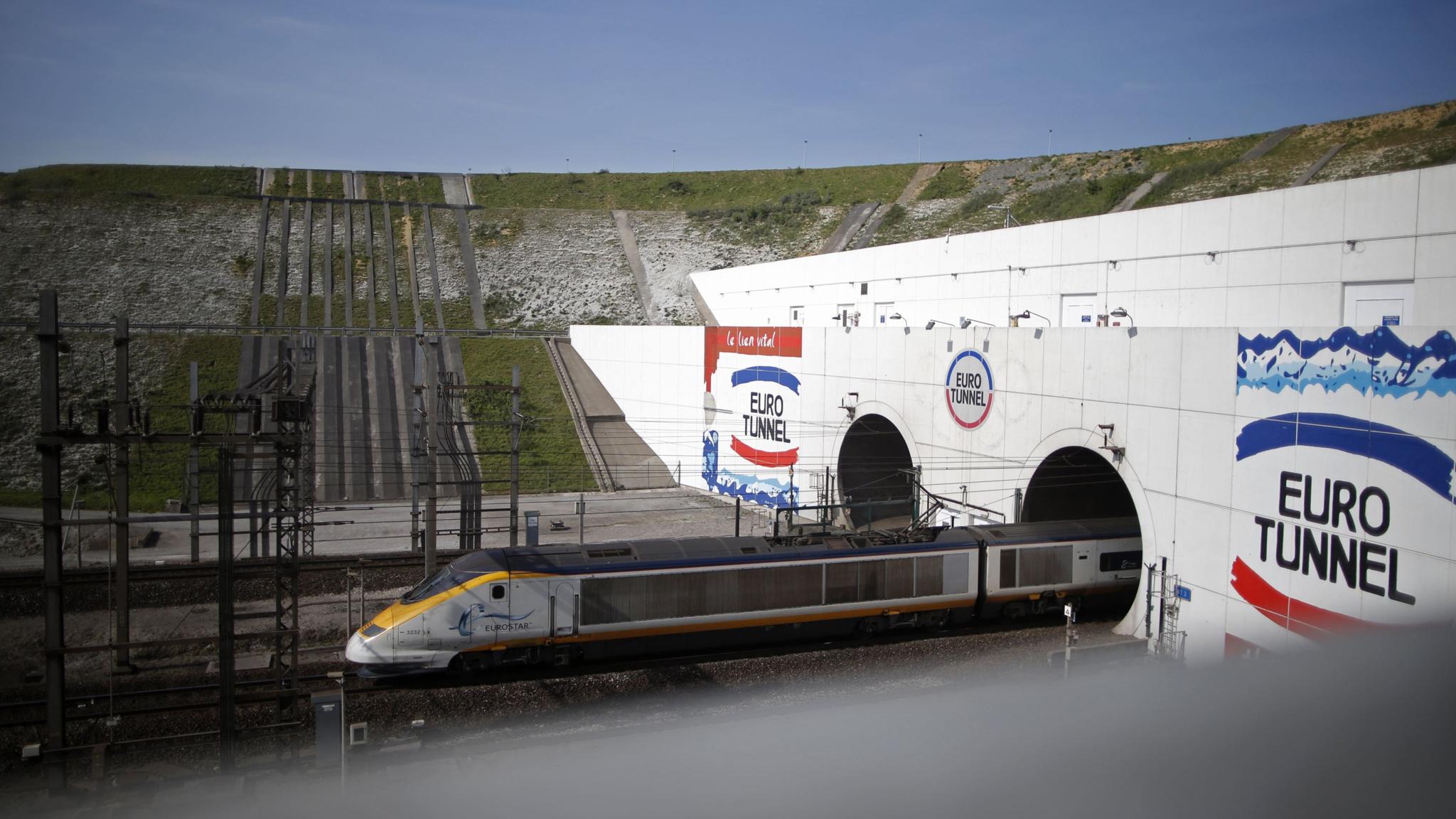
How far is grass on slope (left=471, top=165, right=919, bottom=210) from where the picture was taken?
5675 centimetres

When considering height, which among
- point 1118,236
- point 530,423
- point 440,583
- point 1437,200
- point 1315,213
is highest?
point 1118,236

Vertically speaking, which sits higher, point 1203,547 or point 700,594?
point 1203,547

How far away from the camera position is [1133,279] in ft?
64.4

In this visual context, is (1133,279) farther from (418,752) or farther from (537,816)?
(537,816)

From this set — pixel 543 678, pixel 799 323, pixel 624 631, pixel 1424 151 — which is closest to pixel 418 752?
pixel 543 678

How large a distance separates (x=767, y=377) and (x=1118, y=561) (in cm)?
1207

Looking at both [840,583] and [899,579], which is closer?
[840,583]

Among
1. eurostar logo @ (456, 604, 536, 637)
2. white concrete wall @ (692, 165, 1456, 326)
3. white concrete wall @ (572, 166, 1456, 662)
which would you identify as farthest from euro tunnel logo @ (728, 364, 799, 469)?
eurostar logo @ (456, 604, 536, 637)

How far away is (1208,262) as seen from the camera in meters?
17.8

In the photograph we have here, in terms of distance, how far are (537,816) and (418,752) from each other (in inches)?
408

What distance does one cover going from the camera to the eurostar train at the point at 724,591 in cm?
1302

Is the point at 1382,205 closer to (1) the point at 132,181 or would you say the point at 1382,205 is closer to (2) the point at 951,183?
(2) the point at 951,183

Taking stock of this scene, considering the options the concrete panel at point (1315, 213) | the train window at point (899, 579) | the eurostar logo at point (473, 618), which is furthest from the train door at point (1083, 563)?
the eurostar logo at point (473, 618)

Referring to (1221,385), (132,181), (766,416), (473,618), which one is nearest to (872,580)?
(1221,385)
